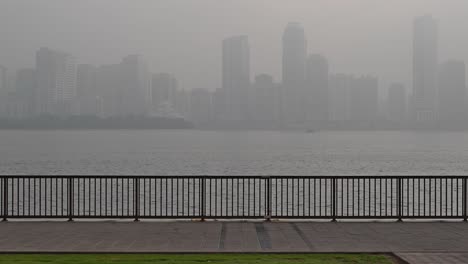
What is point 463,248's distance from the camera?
1148cm

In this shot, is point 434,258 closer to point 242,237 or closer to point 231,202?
point 242,237

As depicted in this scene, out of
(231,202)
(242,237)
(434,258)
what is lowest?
(231,202)

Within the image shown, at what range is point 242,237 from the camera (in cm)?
1259

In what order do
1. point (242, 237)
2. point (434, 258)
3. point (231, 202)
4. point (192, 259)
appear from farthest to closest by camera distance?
point (231, 202) → point (242, 237) → point (434, 258) → point (192, 259)

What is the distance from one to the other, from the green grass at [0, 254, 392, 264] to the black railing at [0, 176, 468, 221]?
176 inches

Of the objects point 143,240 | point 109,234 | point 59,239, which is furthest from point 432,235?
point 59,239

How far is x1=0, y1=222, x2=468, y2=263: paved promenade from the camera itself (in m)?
11.2

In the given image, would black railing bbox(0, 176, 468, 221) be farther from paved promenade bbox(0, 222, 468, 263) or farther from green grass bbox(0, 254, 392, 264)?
green grass bbox(0, 254, 392, 264)

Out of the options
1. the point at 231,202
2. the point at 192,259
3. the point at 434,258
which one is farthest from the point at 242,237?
the point at 231,202

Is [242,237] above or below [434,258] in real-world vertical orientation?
below

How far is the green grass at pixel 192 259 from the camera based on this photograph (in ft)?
32.1

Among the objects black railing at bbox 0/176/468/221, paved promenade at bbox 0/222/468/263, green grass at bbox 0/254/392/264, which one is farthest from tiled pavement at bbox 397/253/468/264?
black railing at bbox 0/176/468/221

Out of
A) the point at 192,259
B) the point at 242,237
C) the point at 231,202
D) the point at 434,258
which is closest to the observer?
the point at 192,259

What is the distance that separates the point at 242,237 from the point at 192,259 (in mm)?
2714
